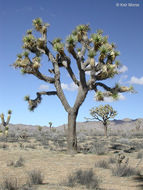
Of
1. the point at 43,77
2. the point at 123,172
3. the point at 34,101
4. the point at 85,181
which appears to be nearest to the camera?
the point at 85,181

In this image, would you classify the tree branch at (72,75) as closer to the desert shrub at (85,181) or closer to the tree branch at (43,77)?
the tree branch at (43,77)

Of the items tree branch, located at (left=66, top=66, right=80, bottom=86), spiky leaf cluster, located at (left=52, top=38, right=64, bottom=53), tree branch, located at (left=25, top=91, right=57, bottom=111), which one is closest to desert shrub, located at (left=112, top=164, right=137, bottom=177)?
tree branch, located at (left=66, top=66, right=80, bottom=86)

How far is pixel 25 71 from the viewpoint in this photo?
51.0 ft

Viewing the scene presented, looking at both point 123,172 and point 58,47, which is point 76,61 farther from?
point 123,172

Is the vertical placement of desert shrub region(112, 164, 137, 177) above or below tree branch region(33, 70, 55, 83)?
below

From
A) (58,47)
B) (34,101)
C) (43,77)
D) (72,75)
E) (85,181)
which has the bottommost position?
(85,181)

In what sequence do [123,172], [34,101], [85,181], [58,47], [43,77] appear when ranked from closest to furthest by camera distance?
[85,181] < [123,172] < [58,47] < [43,77] < [34,101]

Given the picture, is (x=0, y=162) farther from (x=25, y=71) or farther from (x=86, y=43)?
(x=86, y=43)

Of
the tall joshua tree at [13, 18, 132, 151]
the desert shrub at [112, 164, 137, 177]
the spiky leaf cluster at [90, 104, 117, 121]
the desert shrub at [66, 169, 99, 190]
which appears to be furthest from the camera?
the spiky leaf cluster at [90, 104, 117, 121]

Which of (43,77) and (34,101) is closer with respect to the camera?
(43,77)

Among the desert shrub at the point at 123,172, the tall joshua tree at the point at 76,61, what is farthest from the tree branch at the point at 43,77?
the desert shrub at the point at 123,172

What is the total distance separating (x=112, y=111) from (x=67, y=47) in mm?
22718

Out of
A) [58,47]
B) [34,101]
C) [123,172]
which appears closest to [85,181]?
[123,172]

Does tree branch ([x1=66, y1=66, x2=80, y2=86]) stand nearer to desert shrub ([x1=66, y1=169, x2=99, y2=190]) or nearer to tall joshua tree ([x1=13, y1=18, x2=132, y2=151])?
tall joshua tree ([x1=13, y1=18, x2=132, y2=151])
